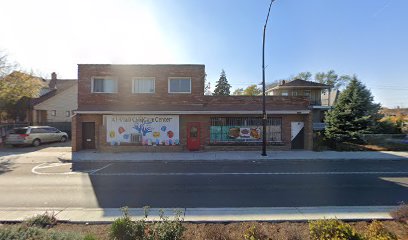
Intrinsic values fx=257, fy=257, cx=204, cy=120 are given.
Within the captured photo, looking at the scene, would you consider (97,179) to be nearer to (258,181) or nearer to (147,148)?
(258,181)

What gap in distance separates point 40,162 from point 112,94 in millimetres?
6821

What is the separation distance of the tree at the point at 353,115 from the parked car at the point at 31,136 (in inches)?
992

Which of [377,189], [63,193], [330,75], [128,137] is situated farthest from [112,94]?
[330,75]

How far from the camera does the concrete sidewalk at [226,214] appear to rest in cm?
588

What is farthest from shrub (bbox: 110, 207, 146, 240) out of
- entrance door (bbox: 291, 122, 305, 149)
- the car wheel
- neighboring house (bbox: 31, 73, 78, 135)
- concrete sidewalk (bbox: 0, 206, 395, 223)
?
neighboring house (bbox: 31, 73, 78, 135)

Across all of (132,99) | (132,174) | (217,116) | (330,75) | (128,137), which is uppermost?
(330,75)

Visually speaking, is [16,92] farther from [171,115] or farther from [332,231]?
[332,231]

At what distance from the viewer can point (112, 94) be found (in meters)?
19.6

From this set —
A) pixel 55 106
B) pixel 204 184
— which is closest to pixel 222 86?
pixel 55 106

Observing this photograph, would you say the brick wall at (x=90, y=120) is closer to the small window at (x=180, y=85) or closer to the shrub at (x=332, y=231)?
the small window at (x=180, y=85)

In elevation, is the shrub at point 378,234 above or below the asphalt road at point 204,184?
above

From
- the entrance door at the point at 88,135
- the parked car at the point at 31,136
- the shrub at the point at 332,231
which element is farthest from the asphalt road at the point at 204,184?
the parked car at the point at 31,136

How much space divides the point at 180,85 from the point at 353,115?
15.6m

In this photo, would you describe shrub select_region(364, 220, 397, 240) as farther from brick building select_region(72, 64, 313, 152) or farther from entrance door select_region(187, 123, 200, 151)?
entrance door select_region(187, 123, 200, 151)
